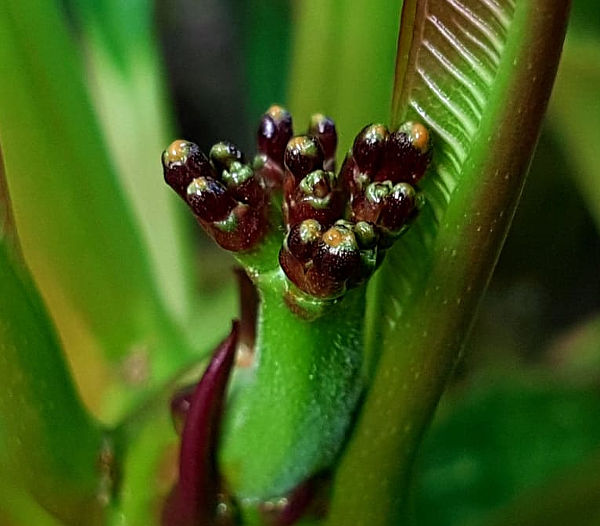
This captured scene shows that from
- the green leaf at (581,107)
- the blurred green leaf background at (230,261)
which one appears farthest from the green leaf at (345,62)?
the green leaf at (581,107)

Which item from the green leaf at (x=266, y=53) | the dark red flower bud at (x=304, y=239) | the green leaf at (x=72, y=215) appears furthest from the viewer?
the green leaf at (x=266, y=53)

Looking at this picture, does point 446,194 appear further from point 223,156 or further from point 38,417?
point 38,417

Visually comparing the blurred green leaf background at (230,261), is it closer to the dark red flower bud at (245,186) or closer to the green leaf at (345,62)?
the green leaf at (345,62)

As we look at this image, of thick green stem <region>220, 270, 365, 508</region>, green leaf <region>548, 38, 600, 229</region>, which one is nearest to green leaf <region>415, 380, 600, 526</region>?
green leaf <region>548, 38, 600, 229</region>

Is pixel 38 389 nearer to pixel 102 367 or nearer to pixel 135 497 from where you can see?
pixel 135 497

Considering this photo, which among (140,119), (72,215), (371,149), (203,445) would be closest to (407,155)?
(371,149)

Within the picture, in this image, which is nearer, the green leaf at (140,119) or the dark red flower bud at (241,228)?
the dark red flower bud at (241,228)
